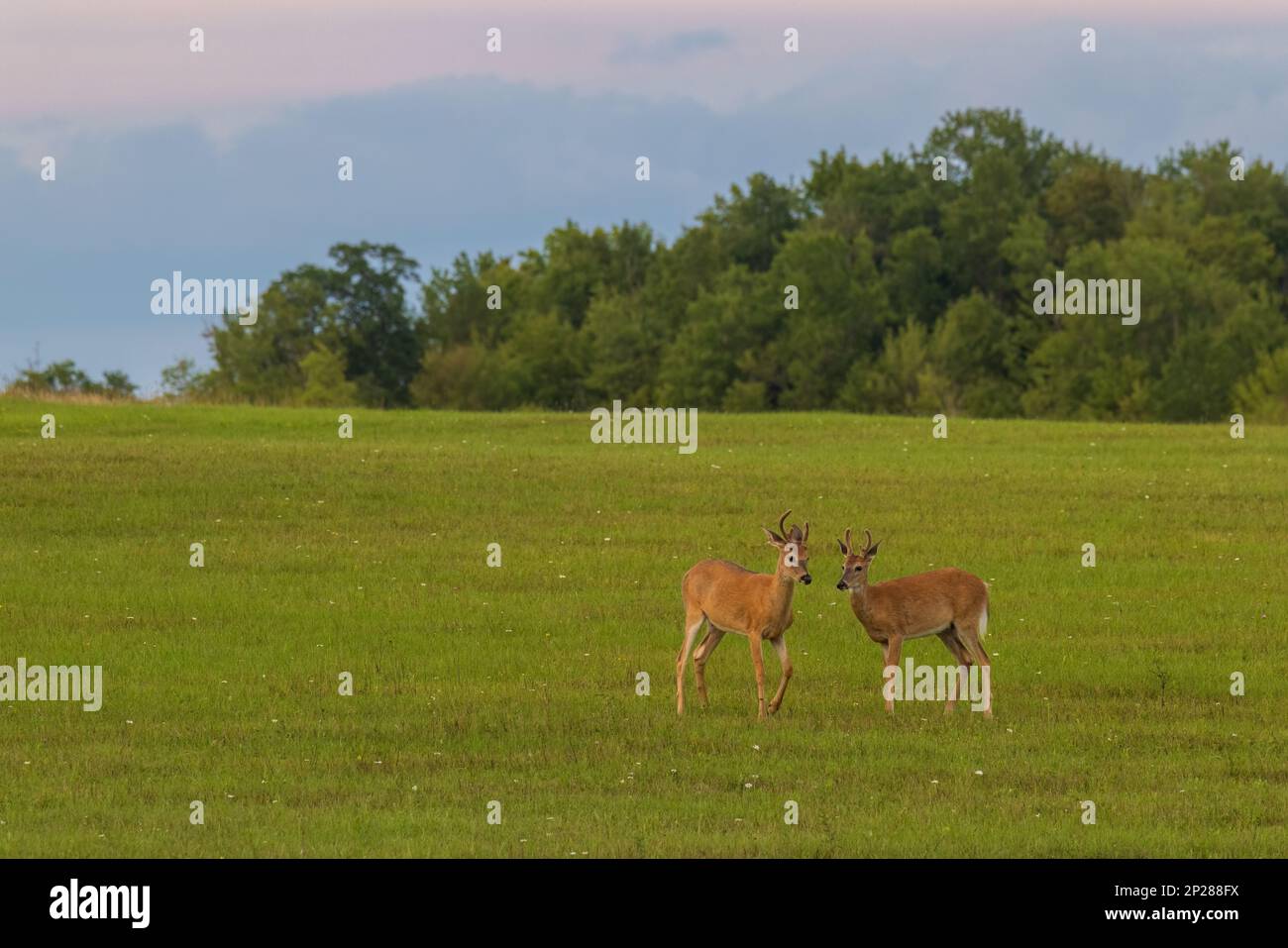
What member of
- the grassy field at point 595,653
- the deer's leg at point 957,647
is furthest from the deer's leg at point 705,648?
the deer's leg at point 957,647

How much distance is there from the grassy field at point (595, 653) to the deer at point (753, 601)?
0.57 meters

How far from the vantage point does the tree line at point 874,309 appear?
108m

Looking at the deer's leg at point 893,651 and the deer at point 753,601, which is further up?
the deer at point 753,601

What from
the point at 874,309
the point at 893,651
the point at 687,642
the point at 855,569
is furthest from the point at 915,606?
the point at 874,309

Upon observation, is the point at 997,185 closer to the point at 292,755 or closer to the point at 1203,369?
the point at 1203,369

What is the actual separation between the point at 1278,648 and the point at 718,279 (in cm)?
9975

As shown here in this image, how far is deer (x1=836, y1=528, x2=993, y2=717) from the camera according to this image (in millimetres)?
20438

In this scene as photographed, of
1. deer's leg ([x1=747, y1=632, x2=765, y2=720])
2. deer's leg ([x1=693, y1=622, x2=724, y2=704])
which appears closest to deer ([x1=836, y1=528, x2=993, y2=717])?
deer's leg ([x1=747, y1=632, x2=765, y2=720])

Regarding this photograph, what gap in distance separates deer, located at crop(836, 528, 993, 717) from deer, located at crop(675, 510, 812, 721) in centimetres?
88

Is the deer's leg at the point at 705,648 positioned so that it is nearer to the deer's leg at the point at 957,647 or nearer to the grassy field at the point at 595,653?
the grassy field at the point at 595,653

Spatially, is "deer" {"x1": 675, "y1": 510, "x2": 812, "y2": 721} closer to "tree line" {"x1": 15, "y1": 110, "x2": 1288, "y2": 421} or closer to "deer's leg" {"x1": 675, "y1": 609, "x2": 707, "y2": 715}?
"deer's leg" {"x1": 675, "y1": 609, "x2": 707, "y2": 715}

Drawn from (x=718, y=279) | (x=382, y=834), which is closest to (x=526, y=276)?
(x=718, y=279)

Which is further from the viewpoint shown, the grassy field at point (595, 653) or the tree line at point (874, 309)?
the tree line at point (874, 309)
